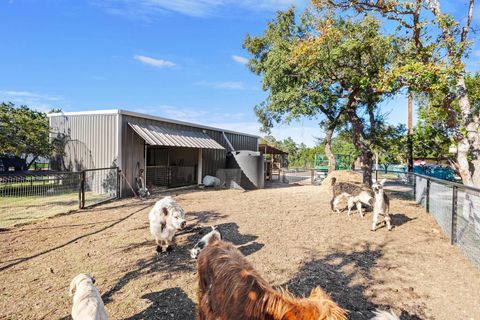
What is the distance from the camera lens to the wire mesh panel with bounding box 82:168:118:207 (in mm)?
11789

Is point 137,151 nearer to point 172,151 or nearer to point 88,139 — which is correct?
point 88,139

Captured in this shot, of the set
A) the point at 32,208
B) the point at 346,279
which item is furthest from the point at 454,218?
the point at 32,208

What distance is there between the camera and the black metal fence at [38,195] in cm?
721

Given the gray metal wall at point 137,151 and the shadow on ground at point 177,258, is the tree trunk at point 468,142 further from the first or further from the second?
the gray metal wall at point 137,151

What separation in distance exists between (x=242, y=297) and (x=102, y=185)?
12.0m

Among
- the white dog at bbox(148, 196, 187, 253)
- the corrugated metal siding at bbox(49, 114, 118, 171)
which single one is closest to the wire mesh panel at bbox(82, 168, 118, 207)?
the corrugated metal siding at bbox(49, 114, 118, 171)

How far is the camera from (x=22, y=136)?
44.4 feet

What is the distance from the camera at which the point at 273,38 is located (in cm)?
1694

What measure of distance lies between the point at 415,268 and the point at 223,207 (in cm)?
646

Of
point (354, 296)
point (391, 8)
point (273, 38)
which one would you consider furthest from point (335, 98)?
point (354, 296)

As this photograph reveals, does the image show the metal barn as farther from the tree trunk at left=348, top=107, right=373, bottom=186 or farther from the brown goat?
the brown goat

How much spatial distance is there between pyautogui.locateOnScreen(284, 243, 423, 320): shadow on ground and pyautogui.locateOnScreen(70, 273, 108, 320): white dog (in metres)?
2.46

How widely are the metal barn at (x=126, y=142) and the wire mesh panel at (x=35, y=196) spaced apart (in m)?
2.90

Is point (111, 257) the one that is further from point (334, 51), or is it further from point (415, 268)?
point (334, 51)
